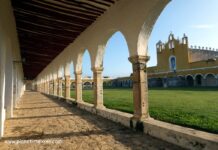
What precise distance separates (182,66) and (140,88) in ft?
115

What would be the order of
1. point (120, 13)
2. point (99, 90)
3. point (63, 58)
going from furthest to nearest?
point (63, 58) < point (99, 90) < point (120, 13)

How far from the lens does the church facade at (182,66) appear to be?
33719 mm

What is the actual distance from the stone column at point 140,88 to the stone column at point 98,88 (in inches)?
114

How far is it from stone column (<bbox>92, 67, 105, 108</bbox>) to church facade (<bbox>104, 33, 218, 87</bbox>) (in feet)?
90.9

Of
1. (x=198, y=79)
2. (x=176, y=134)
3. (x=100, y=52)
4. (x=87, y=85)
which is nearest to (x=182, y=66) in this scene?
(x=198, y=79)

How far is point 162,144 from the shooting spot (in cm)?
420

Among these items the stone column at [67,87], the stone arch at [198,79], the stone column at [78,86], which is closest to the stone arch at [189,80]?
the stone arch at [198,79]

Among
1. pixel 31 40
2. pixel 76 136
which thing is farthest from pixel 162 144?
pixel 31 40

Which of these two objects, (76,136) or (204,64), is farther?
(204,64)

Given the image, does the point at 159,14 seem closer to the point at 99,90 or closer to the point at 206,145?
the point at 206,145

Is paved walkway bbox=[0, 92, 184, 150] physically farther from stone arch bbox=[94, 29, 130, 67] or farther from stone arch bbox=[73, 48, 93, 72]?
stone arch bbox=[73, 48, 93, 72]

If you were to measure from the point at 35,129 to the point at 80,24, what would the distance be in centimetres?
409

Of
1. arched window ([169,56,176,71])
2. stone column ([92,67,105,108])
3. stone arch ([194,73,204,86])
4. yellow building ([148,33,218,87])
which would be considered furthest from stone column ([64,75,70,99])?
arched window ([169,56,176,71])

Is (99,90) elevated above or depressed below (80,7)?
below
